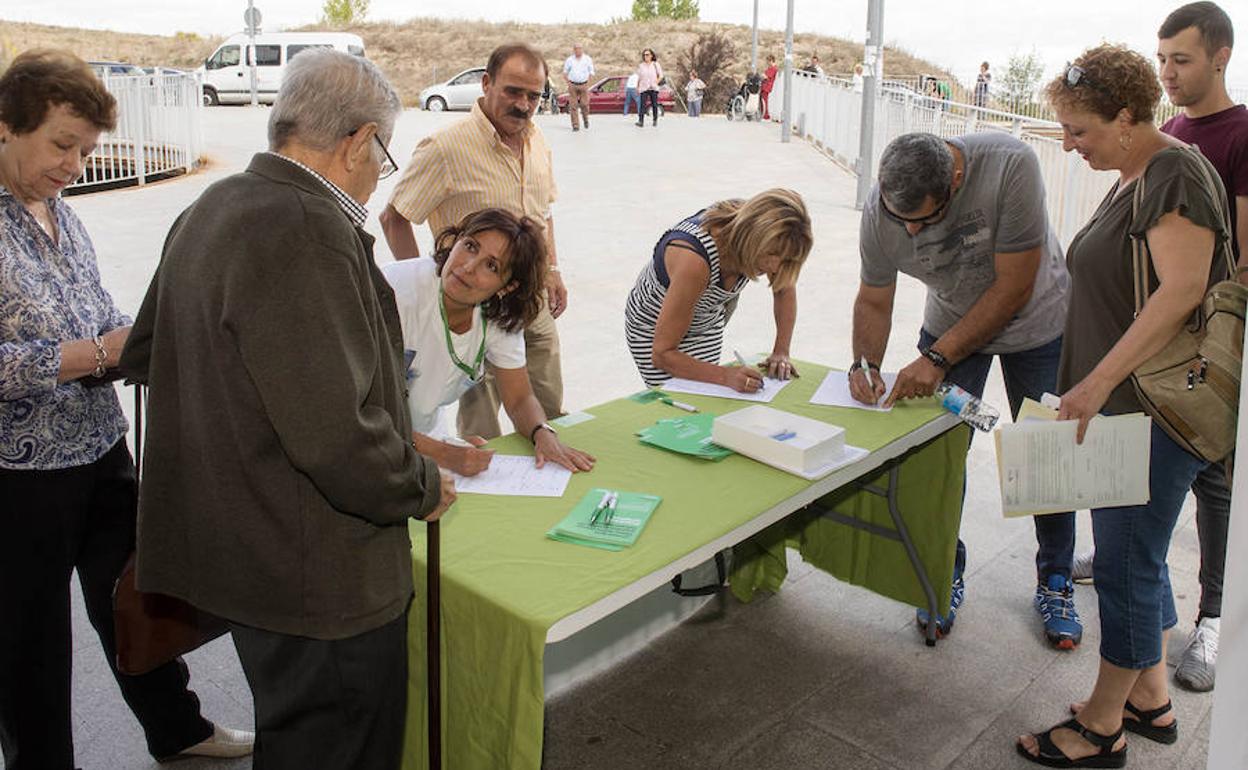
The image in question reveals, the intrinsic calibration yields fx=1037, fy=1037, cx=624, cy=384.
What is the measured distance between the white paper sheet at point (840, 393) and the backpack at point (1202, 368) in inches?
31.2

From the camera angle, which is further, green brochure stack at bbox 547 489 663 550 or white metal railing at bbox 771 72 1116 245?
white metal railing at bbox 771 72 1116 245

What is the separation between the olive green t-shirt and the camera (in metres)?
2.19

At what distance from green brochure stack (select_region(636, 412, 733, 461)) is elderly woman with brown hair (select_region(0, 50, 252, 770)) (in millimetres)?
1209

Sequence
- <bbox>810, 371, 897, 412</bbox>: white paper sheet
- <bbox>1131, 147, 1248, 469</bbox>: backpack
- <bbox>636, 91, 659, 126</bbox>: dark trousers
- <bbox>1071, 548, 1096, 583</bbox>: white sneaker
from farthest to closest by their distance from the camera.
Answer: <bbox>636, 91, 659, 126</bbox>: dark trousers → <bbox>1071, 548, 1096, 583</bbox>: white sneaker → <bbox>810, 371, 897, 412</bbox>: white paper sheet → <bbox>1131, 147, 1248, 469</bbox>: backpack

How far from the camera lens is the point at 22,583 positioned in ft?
6.76

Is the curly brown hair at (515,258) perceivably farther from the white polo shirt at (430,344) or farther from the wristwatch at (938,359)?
the wristwatch at (938,359)

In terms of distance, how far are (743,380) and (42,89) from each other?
190 cm

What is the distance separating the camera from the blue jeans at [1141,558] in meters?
2.34

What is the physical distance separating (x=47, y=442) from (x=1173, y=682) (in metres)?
2.92

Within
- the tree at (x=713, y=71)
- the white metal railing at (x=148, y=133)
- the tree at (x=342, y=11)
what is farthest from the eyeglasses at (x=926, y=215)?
the tree at (x=342, y=11)

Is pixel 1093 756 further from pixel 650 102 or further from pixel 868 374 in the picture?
pixel 650 102

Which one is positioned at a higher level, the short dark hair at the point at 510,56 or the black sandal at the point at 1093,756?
the short dark hair at the point at 510,56

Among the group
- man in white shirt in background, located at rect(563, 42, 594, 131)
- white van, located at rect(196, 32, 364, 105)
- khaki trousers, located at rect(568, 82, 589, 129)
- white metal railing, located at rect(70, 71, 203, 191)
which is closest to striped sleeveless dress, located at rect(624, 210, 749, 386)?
white metal railing, located at rect(70, 71, 203, 191)

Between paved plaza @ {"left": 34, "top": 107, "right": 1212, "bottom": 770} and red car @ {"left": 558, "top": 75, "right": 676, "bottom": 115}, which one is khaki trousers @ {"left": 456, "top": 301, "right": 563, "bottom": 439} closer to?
paved plaza @ {"left": 34, "top": 107, "right": 1212, "bottom": 770}
